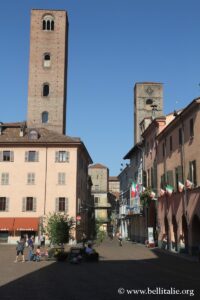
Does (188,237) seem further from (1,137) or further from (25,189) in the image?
(1,137)

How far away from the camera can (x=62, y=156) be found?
2179 inches

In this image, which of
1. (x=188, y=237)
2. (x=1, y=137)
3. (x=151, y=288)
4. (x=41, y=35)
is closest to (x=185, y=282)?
(x=151, y=288)

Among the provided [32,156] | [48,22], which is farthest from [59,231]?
[48,22]

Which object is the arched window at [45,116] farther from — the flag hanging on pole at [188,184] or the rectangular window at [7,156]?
the flag hanging on pole at [188,184]

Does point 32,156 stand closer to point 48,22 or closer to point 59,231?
point 59,231

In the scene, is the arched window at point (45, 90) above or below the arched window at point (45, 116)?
above

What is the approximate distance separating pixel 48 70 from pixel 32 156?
23235 mm

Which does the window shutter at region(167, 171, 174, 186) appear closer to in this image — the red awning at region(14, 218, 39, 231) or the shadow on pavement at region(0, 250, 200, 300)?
the shadow on pavement at region(0, 250, 200, 300)

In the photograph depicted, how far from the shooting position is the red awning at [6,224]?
2079 inches

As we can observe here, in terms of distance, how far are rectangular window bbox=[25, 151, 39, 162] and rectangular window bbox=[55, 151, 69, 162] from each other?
8.19ft

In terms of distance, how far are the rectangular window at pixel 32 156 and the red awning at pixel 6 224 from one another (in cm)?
765

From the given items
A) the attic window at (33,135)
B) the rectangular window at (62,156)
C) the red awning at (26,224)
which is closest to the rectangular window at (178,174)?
the rectangular window at (62,156)

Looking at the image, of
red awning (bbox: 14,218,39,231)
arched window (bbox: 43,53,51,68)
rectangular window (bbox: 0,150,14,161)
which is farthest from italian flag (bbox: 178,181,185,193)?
arched window (bbox: 43,53,51,68)

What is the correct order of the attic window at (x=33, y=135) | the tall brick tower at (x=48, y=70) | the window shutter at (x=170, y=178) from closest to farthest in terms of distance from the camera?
1. the window shutter at (x=170, y=178)
2. the attic window at (x=33, y=135)
3. the tall brick tower at (x=48, y=70)
